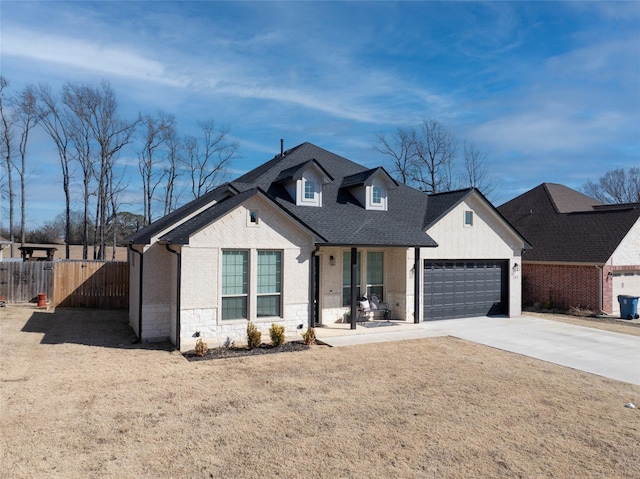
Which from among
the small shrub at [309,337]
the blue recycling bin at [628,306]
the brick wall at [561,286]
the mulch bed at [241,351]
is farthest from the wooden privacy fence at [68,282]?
the blue recycling bin at [628,306]

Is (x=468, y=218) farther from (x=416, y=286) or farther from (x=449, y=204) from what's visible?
(x=416, y=286)

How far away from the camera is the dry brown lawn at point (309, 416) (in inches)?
223

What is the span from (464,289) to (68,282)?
17307 millimetres

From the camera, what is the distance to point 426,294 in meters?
16.8

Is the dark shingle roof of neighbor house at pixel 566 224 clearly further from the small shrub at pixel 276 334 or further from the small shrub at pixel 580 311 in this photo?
the small shrub at pixel 276 334

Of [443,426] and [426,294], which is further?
[426,294]

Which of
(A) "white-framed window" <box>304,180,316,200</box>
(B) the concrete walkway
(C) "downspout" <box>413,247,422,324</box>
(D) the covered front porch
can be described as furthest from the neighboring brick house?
(A) "white-framed window" <box>304,180,316,200</box>

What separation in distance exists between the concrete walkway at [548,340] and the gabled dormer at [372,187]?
501 cm

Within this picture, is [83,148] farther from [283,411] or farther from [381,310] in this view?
[283,411]

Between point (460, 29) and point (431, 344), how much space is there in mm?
10521

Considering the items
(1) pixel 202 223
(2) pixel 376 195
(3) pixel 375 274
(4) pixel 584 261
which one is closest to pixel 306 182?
(2) pixel 376 195

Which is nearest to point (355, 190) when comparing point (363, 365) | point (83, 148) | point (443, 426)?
point (363, 365)

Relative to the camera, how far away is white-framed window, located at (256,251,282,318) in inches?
504

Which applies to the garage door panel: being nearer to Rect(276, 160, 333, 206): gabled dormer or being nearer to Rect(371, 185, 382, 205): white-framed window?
Rect(371, 185, 382, 205): white-framed window
